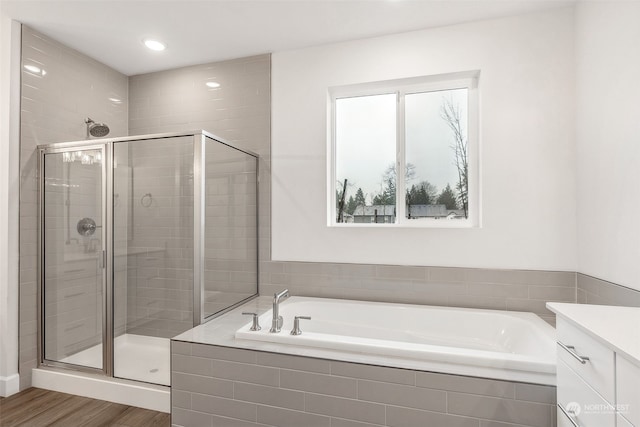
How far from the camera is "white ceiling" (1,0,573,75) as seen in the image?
91.9 inches

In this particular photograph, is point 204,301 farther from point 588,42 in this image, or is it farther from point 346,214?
point 588,42

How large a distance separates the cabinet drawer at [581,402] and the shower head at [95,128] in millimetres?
3535

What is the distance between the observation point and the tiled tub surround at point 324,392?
1489mm

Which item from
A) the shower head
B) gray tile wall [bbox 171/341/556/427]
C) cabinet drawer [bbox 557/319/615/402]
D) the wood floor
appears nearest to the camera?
cabinet drawer [bbox 557/319/615/402]

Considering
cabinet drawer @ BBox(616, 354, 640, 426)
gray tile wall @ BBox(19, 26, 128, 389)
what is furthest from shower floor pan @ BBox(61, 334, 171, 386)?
cabinet drawer @ BBox(616, 354, 640, 426)

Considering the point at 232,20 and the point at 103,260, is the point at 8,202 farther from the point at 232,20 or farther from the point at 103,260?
the point at 232,20

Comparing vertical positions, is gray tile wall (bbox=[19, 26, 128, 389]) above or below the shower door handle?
above

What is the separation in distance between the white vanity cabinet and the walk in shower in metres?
2.02

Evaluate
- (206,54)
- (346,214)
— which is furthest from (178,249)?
(206,54)

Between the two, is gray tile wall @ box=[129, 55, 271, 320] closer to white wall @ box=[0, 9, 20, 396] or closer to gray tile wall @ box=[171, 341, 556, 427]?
gray tile wall @ box=[171, 341, 556, 427]

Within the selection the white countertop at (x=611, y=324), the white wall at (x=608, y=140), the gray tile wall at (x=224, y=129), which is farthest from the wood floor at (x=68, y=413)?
the white wall at (x=608, y=140)

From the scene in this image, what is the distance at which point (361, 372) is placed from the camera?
5.46 feet

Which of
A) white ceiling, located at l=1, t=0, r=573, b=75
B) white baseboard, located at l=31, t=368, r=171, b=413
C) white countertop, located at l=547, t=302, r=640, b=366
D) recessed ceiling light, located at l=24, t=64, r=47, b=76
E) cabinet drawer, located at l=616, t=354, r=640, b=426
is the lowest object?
white baseboard, located at l=31, t=368, r=171, b=413

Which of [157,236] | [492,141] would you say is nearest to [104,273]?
[157,236]
